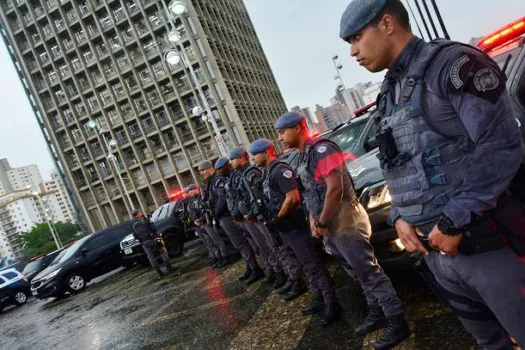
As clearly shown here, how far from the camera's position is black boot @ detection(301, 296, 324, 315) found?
4242mm

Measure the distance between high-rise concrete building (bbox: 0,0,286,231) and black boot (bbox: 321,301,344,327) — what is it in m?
42.5

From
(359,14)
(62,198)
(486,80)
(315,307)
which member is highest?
(62,198)

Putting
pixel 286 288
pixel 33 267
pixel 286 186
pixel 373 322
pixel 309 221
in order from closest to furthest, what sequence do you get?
pixel 373 322 < pixel 309 221 < pixel 286 186 < pixel 286 288 < pixel 33 267

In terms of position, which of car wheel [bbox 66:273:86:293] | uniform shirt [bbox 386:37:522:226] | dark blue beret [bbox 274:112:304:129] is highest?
dark blue beret [bbox 274:112:304:129]

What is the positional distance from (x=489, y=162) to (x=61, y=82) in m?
58.1

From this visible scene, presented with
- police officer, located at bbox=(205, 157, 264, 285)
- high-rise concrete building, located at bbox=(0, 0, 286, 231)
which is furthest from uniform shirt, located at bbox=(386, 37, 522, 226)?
high-rise concrete building, located at bbox=(0, 0, 286, 231)

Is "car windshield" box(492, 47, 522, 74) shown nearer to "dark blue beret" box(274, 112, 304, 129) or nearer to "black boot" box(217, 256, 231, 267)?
"dark blue beret" box(274, 112, 304, 129)

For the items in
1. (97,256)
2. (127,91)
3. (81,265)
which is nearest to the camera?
(81,265)

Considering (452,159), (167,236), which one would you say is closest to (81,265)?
(167,236)

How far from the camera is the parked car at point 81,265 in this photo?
40.3 ft

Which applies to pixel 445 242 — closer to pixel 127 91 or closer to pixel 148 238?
pixel 148 238

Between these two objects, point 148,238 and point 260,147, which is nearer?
point 260,147

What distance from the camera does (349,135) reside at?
575cm

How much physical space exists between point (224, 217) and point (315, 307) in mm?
3333
